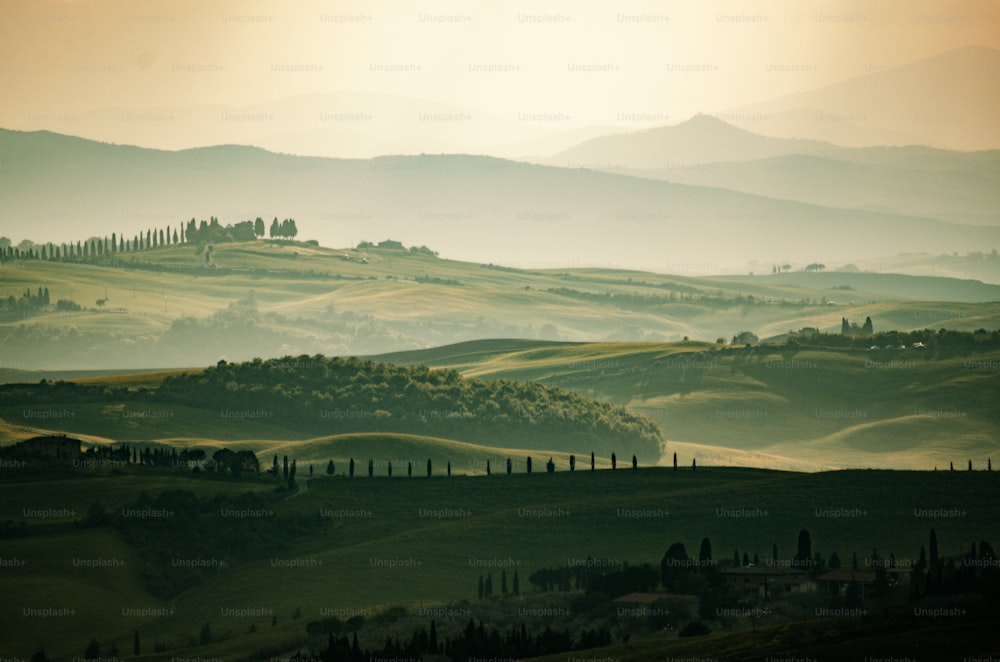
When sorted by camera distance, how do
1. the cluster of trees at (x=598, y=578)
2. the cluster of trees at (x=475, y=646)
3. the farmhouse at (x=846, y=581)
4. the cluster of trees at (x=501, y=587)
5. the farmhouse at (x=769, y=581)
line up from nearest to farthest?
the cluster of trees at (x=475, y=646) < the farmhouse at (x=846, y=581) < the farmhouse at (x=769, y=581) < the cluster of trees at (x=598, y=578) < the cluster of trees at (x=501, y=587)

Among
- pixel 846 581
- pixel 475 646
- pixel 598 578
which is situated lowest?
pixel 475 646

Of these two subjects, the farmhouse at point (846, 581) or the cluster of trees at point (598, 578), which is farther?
Answer: the cluster of trees at point (598, 578)

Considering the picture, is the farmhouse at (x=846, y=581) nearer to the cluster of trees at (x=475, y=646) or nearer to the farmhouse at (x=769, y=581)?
the farmhouse at (x=769, y=581)

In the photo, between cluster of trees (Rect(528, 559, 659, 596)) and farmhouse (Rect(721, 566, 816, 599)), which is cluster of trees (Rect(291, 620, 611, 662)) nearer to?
cluster of trees (Rect(528, 559, 659, 596))

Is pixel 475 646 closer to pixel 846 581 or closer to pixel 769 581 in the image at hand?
pixel 769 581

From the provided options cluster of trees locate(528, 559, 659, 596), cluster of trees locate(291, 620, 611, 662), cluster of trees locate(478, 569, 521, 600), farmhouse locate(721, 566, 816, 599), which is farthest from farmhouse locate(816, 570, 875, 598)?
cluster of trees locate(478, 569, 521, 600)

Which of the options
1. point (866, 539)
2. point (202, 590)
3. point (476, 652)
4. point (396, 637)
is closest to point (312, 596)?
point (202, 590)

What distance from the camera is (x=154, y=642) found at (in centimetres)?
16825

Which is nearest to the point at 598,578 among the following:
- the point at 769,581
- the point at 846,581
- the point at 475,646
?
the point at 769,581

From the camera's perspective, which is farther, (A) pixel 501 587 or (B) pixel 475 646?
(A) pixel 501 587

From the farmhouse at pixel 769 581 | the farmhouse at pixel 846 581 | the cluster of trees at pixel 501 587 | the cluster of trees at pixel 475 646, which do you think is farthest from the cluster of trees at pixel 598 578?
the cluster of trees at pixel 475 646

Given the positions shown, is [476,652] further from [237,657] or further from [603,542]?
[603,542]

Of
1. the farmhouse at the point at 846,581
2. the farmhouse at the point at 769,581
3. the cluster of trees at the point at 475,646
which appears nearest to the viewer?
the cluster of trees at the point at 475,646

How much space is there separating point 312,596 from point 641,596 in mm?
37304
